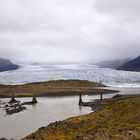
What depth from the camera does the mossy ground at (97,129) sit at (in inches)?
1574

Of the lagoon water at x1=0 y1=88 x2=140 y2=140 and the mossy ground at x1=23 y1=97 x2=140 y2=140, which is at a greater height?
the mossy ground at x1=23 y1=97 x2=140 y2=140

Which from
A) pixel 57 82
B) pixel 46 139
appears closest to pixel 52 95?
pixel 57 82

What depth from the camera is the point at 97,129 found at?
4497 centimetres

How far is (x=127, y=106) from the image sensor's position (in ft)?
210

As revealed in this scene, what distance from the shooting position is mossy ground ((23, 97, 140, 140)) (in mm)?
39969

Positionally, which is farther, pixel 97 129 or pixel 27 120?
pixel 27 120

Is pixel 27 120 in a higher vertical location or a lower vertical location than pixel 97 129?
lower

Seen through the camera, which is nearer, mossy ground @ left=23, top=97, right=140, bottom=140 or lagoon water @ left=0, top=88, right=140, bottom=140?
mossy ground @ left=23, top=97, right=140, bottom=140

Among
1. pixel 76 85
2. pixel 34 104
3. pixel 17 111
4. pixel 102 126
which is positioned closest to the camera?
pixel 102 126

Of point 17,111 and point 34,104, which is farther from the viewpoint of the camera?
point 34,104

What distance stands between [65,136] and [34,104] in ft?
175

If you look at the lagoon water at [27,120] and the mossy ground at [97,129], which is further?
the lagoon water at [27,120]

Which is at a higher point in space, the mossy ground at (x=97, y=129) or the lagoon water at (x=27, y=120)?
the mossy ground at (x=97, y=129)

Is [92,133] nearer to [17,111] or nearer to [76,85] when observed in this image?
[17,111]
